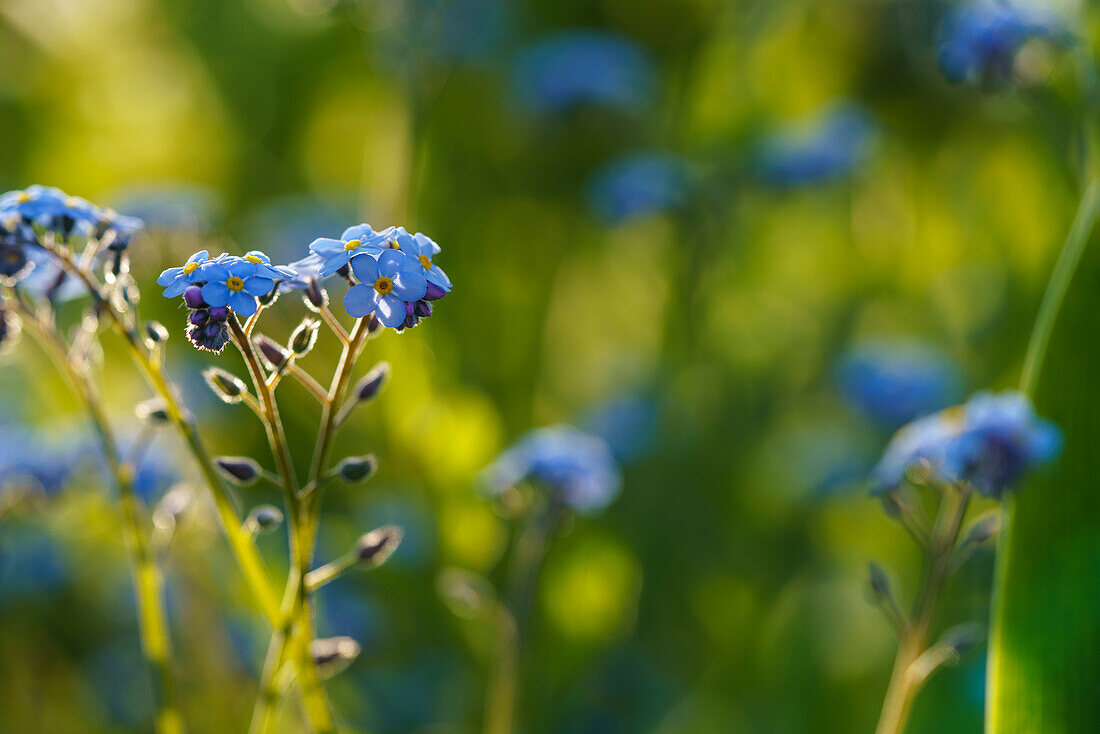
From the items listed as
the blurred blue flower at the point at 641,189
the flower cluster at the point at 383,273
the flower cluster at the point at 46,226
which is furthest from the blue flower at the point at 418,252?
the blurred blue flower at the point at 641,189

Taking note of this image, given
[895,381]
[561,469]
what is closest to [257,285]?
[561,469]

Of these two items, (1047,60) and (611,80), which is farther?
(611,80)

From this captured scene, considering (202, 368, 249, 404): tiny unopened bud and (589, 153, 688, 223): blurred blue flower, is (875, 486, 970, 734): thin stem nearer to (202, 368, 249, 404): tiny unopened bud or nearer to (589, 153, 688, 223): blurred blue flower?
(202, 368, 249, 404): tiny unopened bud

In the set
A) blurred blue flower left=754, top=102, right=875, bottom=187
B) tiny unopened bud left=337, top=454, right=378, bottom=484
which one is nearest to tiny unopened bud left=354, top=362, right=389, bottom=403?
tiny unopened bud left=337, top=454, right=378, bottom=484

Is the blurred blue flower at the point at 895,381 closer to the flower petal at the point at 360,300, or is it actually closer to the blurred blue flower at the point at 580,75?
the blurred blue flower at the point at 580,75

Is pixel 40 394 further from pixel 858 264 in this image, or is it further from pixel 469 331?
pixel 858 264

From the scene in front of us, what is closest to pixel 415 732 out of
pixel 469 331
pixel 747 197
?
pixel 469 331
